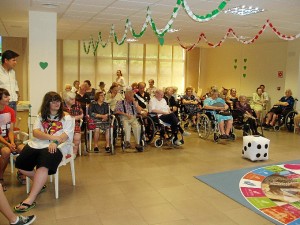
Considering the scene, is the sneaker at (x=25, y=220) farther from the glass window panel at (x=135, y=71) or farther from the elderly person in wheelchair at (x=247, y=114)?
the glass window panel at (x=135, y=71)

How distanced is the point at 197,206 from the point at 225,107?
3683 mm

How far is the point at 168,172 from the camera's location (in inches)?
174

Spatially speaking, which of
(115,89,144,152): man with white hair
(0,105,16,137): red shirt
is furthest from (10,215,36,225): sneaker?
(115,89,144,152): man with white hair

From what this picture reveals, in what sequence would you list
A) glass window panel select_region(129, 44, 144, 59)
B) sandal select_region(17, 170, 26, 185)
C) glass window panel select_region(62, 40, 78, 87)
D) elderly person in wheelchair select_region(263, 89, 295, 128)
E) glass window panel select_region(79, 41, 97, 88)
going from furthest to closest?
1. glass window panel select_region(129, 44, 144, 59)
2. glass window panel select_region(79, 41, 97, 88)
3. glass window panel select_region(62, 40, 78, 87)
4. elderly person in wheelchair select_region(263, 89, 295, 128)
5. sandal select_region(17, 170, 26, 185)

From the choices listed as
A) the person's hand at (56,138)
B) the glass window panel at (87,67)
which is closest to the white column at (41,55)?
the person's hand at (56,138)

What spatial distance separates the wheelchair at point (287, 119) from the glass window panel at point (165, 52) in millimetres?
5926

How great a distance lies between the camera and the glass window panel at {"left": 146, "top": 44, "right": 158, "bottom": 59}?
12711 millimetres

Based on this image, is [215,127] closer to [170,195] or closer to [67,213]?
[170,195]

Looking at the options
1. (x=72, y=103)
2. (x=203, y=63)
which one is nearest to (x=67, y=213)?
(x=72, y=103)

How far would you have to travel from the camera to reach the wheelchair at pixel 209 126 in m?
6.45

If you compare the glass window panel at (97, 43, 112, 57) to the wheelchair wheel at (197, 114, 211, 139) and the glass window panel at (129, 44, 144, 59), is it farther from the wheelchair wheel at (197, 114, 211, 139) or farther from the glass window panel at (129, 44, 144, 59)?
the wheelchair wheel at (197, 114, 211, 139)

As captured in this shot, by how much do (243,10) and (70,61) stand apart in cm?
779

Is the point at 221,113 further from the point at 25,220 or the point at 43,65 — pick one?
the point at 25,220

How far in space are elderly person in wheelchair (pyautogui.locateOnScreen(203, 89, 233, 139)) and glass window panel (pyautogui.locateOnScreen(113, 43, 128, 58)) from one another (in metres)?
6.32
